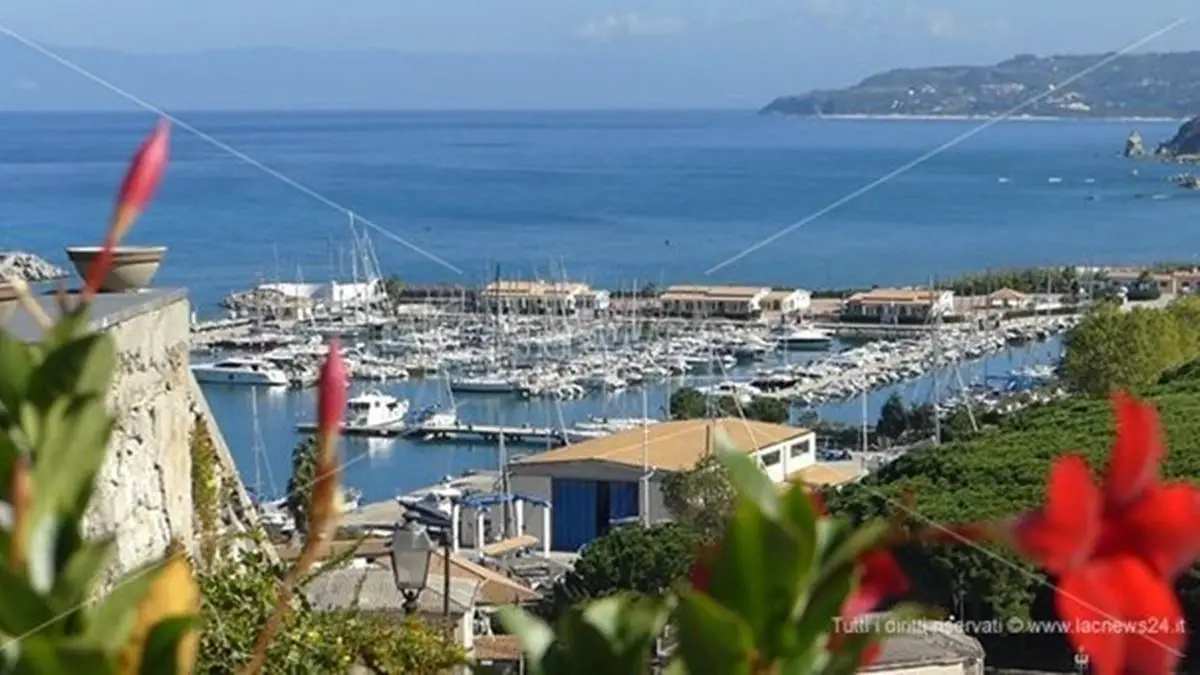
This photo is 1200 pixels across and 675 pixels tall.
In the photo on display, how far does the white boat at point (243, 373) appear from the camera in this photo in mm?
25281

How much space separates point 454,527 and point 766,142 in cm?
6205

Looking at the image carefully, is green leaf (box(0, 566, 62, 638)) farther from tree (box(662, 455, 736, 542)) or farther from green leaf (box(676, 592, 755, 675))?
tree (box(662, 455, 736, 542))

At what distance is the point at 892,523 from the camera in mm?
393

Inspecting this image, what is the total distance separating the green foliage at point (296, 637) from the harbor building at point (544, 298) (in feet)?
83.2

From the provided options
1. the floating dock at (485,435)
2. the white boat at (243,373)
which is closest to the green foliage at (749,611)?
the floating dock at (485,435)

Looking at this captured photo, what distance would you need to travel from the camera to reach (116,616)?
1.19 ft

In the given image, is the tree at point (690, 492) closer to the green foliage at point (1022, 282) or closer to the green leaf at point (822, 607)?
the green leaf at point (822, 607)

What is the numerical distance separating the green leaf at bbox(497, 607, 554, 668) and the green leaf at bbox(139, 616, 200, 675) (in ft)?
0.23

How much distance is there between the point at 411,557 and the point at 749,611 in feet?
9.23

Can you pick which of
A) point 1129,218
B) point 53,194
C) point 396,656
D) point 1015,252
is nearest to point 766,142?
point 1129,218

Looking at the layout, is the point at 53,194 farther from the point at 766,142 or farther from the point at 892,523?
the point at 766,142

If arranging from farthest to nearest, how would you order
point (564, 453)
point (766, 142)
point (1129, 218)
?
point (766, 142), point (1129, 218), point (564, 453)

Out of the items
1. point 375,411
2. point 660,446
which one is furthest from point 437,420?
point 660,446

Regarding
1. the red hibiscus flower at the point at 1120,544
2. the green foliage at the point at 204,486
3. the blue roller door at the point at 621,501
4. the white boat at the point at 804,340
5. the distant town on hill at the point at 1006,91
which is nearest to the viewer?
the red hibiscus flower at the point at 1120,544
